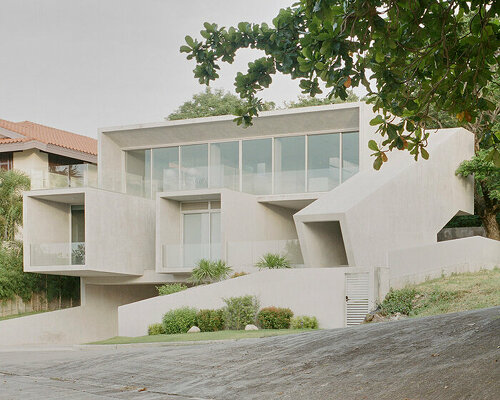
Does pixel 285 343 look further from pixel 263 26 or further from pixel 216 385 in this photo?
pixel 263 26

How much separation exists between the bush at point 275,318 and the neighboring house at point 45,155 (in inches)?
376

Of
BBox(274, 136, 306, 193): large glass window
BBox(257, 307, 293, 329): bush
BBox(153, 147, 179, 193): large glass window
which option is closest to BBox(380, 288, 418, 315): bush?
BBox(257, 307, 293, 329): bush

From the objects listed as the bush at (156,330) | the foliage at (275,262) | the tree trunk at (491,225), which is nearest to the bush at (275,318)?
the foliage at (275,262)

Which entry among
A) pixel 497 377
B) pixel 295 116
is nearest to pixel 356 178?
pixel 295 116

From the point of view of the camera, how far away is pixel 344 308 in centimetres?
2172

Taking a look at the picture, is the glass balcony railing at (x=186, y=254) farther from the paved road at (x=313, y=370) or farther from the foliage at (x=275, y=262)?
the paved road at (x=313, y=370)

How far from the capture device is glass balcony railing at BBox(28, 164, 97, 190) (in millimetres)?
28172

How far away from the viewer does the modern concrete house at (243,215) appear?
23.4m

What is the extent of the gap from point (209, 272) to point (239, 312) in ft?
11.7

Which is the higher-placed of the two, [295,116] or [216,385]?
[295,116]

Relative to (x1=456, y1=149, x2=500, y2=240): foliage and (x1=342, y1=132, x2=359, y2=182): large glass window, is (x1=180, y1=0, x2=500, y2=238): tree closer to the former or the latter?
(x1=342, y1=132, x2=359, y2=182): large glass window

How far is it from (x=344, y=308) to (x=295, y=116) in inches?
374

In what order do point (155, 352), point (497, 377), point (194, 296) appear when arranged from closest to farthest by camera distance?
point (497, 377) < point (155, 352) < point (194, 296)

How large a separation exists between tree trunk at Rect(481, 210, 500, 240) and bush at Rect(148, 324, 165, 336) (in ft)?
53.9
